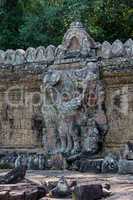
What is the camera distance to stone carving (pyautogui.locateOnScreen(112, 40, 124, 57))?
1062cm

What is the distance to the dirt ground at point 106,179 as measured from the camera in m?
6.95

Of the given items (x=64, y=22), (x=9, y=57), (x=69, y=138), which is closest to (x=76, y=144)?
(x=69, y=138)

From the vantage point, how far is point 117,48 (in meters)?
10.7

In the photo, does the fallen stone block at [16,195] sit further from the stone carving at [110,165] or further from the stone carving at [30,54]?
the stone carving at [30,54]

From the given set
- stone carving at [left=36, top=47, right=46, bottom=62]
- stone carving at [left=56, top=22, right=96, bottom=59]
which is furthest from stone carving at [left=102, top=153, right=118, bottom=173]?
stone carving at [left=36, top=47, right=46, bottom=62]

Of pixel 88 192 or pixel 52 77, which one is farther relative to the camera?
pixel 52 77

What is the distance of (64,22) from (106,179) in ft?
25.0

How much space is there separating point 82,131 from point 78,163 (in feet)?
2.48

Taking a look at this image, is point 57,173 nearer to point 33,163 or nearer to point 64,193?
point 33,163

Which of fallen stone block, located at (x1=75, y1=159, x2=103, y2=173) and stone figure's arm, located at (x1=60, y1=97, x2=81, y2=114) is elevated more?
stone figure's arm, located at (x1=60, y1=97, x2=81, y2=114)

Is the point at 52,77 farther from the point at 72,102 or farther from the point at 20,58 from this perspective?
the point at 20,58

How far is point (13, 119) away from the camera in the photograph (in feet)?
40.9

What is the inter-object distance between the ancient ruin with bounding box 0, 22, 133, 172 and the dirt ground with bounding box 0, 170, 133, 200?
79 centimetres

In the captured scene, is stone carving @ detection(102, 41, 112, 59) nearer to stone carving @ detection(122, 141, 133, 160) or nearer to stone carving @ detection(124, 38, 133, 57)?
stone carving @ detection(124, 38, 133, 57)
